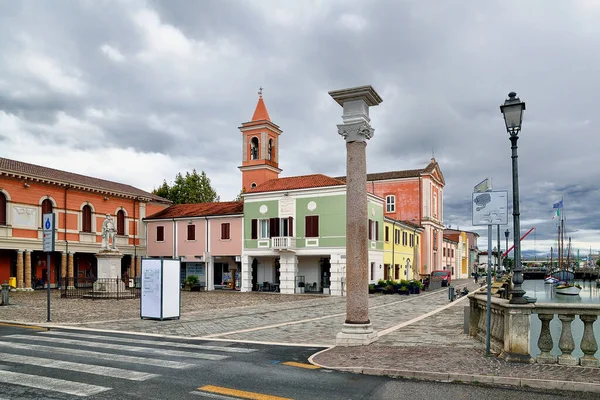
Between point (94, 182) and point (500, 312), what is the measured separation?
4235 cm

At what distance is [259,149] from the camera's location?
4669cm

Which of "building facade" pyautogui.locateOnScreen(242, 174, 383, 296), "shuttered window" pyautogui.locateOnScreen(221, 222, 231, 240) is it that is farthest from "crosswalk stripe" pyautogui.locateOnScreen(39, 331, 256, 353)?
"shuttered window" pyautogui.locateOnScreen(221, 222, 231, 240)

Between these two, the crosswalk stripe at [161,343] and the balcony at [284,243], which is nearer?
the crosswalk stripe at [161,343]

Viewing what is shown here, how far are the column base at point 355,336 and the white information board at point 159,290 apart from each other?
7.81m

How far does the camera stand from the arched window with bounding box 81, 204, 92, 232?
42162 millimetres

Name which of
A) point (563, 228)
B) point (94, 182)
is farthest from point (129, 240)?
point (563, 228)

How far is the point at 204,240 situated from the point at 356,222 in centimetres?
3242

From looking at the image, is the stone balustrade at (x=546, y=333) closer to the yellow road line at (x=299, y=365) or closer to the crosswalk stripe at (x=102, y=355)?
the yellow road line at (x=299, y=365)

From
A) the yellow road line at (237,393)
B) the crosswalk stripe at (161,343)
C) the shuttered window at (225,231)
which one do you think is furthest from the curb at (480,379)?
the shuttered window at (225,231)

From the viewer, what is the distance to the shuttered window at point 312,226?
3603cm

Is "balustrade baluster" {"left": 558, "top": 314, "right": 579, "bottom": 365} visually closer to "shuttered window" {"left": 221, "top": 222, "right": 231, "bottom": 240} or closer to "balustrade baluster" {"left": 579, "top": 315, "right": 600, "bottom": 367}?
"balustrade baluster" {"left": 579, "top": 315, "right": 600, "bottom": 367}

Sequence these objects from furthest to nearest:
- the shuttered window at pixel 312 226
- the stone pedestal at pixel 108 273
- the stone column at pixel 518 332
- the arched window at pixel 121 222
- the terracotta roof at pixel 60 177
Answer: the arched window at pixel 121 222 → the terracotta roof at pixel 60 177 → the shuttered window at pixel 312 226 → the stone pedestal at pixel 108 273 → the stone column at pixel 518 332

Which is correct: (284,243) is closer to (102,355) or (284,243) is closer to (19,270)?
(19,270)

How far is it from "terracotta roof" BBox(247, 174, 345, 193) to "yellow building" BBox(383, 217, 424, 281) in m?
6.39
